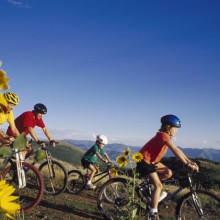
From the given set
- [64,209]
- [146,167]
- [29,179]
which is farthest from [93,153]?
[146,167]

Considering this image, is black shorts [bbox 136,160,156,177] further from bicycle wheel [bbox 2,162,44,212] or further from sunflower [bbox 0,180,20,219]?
sunflower [bbox 0,180,20,219]

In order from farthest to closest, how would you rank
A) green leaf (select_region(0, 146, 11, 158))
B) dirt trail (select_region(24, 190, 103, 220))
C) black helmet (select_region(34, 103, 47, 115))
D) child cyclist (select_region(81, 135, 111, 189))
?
child cyclist (select_region(81, 135, 111, 189)), black helmet (select_region(34, 103, 47, 115)), dirt trail (select_region(24, 190, 103, 220)), green leaf (select_region(0, 146, 11, 158))

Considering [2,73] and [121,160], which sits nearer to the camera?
[2,73]

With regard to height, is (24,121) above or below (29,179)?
above

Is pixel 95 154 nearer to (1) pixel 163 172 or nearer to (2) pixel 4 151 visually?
(1) pixel 163 172

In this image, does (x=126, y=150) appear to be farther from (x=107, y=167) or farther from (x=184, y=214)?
(x=107, y=167)

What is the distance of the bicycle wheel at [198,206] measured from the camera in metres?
5.68

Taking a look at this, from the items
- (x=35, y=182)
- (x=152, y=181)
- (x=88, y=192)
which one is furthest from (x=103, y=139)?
(x=152, y=181)

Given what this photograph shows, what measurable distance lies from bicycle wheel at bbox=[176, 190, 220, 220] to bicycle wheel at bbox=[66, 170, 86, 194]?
429cm

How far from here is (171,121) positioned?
593 cm

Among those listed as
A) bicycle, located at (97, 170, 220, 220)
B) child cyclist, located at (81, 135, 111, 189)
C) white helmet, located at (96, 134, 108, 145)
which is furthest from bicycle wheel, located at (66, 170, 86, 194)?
bicycle, located at (97, 170, 220, 220)

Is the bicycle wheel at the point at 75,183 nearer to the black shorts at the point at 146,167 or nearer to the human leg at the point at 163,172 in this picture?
the human leg at the point at 163,172

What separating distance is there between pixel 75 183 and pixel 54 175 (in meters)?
1.14

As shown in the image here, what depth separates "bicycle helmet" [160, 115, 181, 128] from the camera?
5926 mm
